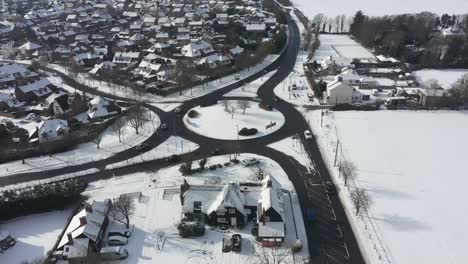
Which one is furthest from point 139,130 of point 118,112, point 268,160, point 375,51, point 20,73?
point 375,51

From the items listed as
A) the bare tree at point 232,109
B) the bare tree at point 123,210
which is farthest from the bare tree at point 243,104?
the bare tree at point 123,210

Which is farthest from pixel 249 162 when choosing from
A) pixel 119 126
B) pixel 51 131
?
pixel 51 131

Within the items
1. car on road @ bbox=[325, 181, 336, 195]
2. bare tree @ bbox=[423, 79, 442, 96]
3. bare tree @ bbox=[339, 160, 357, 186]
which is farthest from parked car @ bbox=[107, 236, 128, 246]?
bare tree @ bbox=[423, 79, 442, 96]

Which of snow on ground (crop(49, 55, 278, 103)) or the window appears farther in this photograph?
snow on ground (crop(49, 55, 278, 103))

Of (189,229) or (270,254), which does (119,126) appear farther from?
(270,254)

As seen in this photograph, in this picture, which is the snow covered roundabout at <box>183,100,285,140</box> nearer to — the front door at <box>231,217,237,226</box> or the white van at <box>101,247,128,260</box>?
the front door at <box>231,217,237,226</box>

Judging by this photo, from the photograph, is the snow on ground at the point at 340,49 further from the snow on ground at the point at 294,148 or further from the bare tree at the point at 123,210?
the bare tree at the point at 123,210

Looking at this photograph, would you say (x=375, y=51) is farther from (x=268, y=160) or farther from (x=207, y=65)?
(x=268, y=160)
